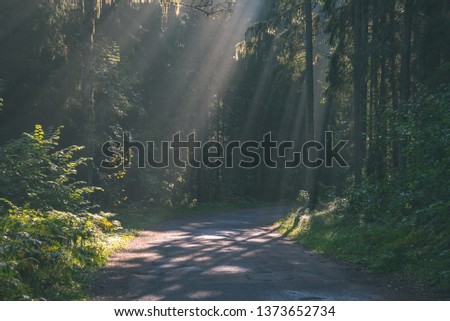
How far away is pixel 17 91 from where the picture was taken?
21484mm

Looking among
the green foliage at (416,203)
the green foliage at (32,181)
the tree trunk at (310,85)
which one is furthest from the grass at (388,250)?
the green foliage at (32,181)

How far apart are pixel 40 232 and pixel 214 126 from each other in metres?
36.7

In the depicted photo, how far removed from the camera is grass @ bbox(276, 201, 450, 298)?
955cm

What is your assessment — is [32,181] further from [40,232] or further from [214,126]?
[214,126]

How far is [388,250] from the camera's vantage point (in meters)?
12.1

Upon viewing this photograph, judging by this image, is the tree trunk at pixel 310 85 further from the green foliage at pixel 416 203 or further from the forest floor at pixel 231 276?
the green foliage at pixel 416 203

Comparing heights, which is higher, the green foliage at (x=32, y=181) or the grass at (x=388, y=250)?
the green foliage at (x=32, y=181)

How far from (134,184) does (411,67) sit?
61.4ft

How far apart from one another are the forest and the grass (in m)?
0.05

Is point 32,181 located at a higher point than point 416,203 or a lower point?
higher

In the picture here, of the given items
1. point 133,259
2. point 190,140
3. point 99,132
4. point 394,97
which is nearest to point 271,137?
point 190,140

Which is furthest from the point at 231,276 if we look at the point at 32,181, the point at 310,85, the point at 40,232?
the point at 310,85

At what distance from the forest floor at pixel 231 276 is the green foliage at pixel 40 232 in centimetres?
61

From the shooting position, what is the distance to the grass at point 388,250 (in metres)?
9.55
